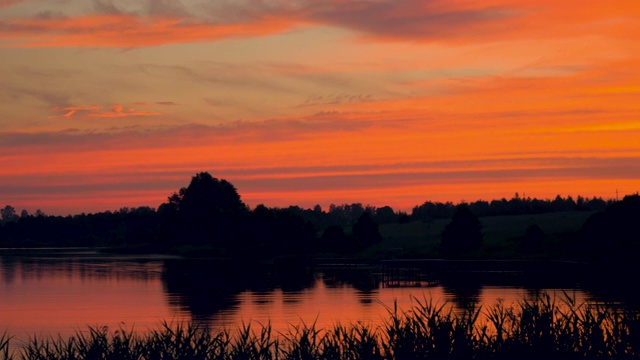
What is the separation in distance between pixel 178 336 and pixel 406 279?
77.9 m

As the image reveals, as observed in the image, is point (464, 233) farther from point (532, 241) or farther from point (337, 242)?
point (337, 242)

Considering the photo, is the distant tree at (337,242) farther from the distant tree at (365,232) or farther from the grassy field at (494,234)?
the grassy field at (494,234)

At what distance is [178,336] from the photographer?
29016 mm

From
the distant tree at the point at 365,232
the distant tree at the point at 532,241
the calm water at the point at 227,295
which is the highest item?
the distant tree at the point at 365,232

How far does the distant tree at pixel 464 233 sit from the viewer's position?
12431 centimetres

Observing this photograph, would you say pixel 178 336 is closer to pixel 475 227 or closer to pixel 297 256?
pixel 475 227

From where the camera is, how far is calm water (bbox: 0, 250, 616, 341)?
212 ft

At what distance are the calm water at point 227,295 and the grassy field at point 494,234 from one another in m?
16.2

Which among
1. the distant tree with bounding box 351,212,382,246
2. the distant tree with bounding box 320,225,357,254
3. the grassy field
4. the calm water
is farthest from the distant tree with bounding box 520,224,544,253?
the distant tree with bounding box 320,225,357,254

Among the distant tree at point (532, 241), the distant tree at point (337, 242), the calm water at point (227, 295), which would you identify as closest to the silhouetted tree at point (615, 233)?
the distant tree at point (532, 241)

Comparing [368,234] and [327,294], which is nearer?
[327,294]

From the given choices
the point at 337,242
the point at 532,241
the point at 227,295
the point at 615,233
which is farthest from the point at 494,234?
the point at 227,295

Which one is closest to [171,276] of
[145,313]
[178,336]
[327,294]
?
[327,294]

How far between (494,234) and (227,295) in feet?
221
